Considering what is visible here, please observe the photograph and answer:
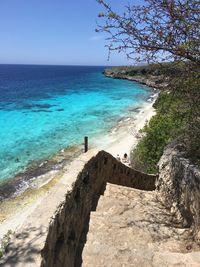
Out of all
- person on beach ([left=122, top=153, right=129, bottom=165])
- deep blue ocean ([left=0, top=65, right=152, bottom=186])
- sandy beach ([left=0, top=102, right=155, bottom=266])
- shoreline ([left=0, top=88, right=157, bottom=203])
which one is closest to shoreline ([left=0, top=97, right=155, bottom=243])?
sandy beach ([left=0, top=102, right=155, bottom=266])

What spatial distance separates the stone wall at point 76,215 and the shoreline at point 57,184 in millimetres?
185

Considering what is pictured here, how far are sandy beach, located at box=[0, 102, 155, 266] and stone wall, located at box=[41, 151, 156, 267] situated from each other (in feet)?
0.34

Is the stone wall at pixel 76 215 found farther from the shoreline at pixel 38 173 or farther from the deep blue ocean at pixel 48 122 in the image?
the deep blue ocean at pixel 48 122

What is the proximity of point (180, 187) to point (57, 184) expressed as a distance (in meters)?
3.52

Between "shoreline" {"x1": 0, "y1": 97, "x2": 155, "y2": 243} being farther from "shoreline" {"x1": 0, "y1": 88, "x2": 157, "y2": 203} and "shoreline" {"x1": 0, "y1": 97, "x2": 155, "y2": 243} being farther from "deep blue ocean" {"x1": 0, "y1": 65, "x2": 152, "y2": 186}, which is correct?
"deep blue ocean" {"x1": 0, "y1": 65, "x2": 152, "y2": 186}

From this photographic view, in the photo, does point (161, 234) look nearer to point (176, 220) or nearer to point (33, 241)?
point (176, 220)

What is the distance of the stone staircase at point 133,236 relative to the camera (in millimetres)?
4766

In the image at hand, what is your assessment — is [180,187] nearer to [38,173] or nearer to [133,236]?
[133,236]

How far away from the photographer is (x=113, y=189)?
8.38 metres

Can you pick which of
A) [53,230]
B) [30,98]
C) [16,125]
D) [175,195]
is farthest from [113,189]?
[30,98]

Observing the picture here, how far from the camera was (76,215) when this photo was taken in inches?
195

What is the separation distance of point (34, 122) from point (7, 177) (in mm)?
23261

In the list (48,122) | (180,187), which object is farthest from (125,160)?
(48,122)

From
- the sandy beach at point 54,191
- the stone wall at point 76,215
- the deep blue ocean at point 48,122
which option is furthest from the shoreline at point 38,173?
the stone wall at point 76,215
